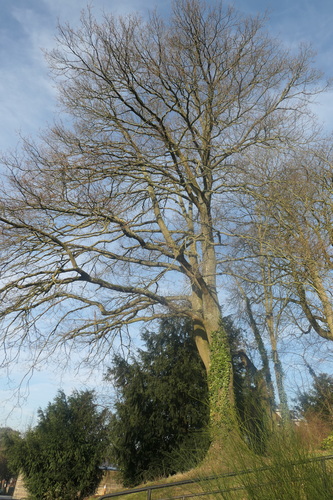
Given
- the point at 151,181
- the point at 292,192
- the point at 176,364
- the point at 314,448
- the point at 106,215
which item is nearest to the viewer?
the point at 314,448

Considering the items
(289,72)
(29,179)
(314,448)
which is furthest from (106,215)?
(314,448)

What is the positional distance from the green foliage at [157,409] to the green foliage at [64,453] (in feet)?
5.13

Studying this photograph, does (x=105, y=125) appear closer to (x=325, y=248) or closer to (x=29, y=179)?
(x=29, y=179)

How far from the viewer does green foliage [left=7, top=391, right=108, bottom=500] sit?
1591cm

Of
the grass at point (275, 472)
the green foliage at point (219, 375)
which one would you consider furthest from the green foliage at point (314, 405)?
the green foliage at point (219, 375)

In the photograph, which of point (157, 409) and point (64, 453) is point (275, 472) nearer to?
point (157, 409)

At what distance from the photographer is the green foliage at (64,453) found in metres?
15.9

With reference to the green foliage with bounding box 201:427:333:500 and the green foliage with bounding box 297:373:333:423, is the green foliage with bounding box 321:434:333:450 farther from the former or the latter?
the green foliage with bounding box 201:427:333:500

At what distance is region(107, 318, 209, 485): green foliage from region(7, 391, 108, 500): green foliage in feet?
5.13

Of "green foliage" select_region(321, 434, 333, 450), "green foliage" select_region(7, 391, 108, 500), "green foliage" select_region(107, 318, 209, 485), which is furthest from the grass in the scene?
"green foliage" select_region(7, 391, 108, 500)

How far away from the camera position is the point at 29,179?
372 inches

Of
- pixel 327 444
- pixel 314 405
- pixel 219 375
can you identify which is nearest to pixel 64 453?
pixel 219 375

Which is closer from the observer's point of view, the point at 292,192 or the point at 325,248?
the point at 325,248

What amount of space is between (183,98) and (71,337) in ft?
25.3
